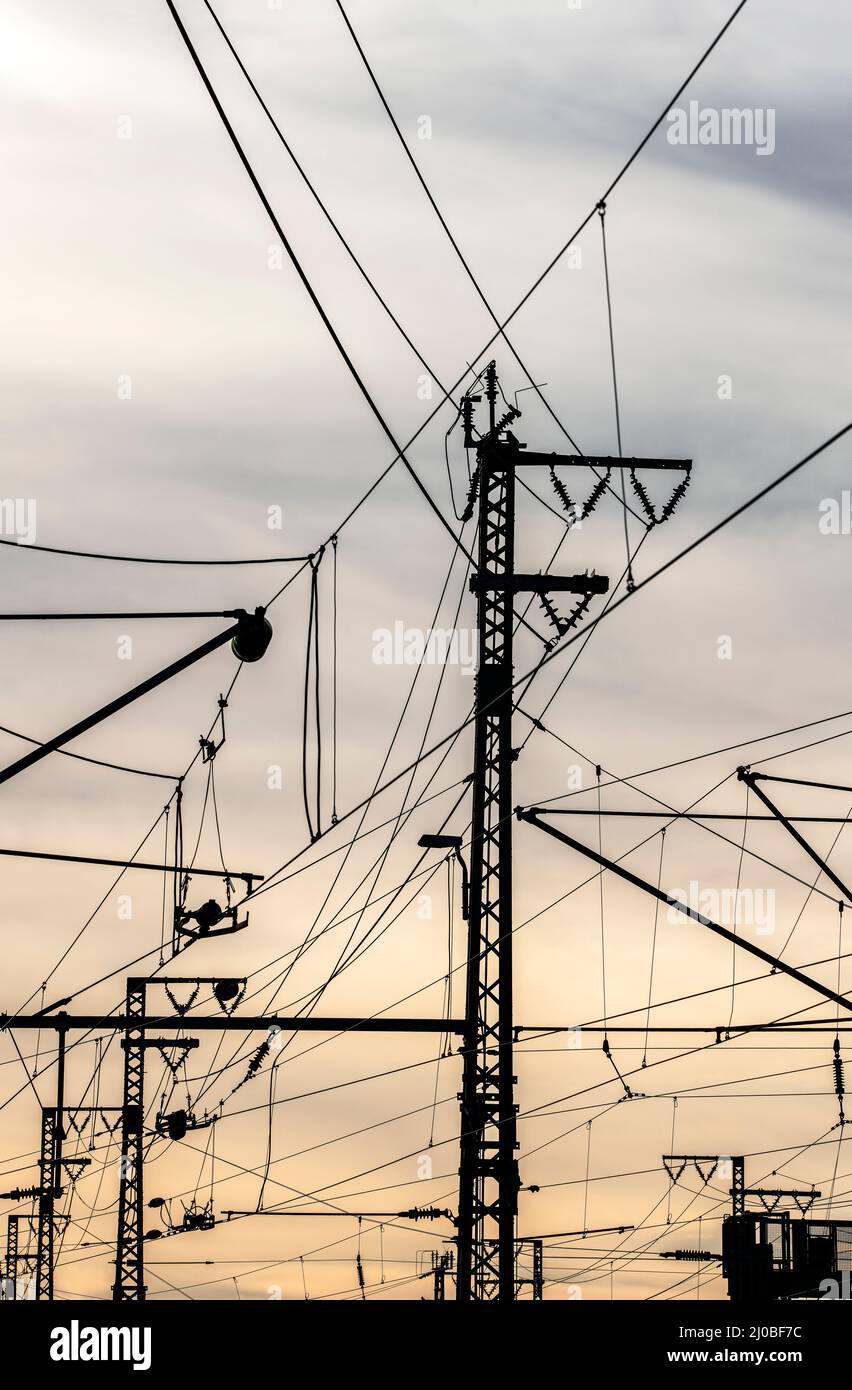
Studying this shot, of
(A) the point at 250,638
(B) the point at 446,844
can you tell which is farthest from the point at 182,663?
(B) the point at 446,844

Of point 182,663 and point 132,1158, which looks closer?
point 182,663

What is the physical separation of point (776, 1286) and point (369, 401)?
2757 cm

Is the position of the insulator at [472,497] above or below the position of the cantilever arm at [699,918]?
above

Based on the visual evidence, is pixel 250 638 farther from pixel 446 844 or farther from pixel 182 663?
pixel 446 844

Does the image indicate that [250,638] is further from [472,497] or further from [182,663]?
[472,497]

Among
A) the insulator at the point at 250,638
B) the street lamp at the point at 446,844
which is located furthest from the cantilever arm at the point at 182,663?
the street lamp at the point at 446,844

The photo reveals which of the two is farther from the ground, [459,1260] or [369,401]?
[369,401]

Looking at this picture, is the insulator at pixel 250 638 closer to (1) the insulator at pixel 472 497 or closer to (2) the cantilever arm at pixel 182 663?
(2) the cantilever arm at pixel 182 663

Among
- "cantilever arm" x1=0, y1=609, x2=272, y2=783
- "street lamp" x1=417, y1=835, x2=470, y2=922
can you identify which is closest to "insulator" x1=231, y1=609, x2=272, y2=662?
"cantilever arm" x1=0, y1=609, x2=272, y2=783

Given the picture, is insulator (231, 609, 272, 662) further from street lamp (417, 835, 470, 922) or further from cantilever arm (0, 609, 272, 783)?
street lamp (417, 835, 470, 922)
